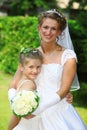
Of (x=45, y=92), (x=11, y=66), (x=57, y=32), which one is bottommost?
(x=11, y=66)

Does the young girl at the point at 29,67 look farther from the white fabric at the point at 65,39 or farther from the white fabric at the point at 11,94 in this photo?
the white fabric at the point at 65,39

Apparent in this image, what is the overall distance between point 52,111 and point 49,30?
0.87 meters

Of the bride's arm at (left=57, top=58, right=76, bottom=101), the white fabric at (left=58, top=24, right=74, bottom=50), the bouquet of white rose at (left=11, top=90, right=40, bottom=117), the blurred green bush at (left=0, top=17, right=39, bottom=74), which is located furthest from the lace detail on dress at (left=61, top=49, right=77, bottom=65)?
the blurred green bush at (left=0, top=17, right=39, bottom=74)

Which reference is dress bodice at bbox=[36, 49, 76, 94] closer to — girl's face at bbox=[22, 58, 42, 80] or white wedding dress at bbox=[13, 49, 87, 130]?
white wedding dress at bbox=[13, 49, 87, 130]

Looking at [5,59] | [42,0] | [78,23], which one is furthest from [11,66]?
[42,0]

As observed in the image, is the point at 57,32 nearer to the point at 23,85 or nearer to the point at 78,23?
the point at 23,85

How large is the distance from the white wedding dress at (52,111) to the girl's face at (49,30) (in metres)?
0.22

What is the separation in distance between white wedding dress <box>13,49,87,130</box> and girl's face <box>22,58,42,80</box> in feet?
0.44

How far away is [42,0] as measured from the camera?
27547 mm

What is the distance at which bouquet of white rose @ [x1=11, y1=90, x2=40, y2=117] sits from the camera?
423 cm

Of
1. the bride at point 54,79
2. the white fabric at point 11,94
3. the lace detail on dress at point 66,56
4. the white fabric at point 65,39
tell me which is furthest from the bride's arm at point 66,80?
the white fabric at point 65,39

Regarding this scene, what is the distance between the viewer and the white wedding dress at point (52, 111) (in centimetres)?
464

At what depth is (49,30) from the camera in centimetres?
454

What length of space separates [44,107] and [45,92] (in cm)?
28
